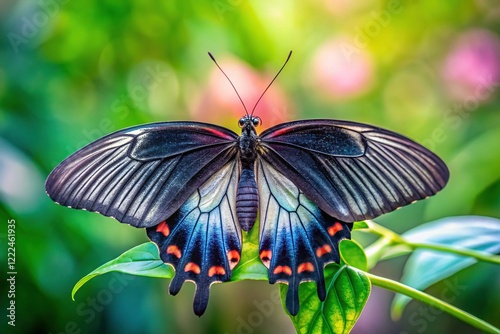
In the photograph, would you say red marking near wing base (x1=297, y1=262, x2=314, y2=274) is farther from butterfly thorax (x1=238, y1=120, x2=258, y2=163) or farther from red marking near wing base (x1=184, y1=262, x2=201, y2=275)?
butterfly thorax (x1=238, y1=120, x2=258, y2=163)

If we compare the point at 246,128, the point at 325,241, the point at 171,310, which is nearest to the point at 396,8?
the point at 171,310

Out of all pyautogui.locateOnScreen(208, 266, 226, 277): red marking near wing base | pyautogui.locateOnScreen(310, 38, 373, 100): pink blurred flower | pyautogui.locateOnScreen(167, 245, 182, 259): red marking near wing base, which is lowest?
pyautogui.locateOnScreen(208, 266, 226, 277): red marking near wing base

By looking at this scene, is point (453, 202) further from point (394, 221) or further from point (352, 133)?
point (352, 133)

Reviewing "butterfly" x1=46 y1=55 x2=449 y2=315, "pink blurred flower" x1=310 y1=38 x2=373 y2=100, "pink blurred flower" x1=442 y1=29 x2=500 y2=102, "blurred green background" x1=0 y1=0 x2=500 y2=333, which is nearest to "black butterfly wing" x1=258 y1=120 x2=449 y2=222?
"butterfly" x1=46 y1=55 x2=449 y2=315

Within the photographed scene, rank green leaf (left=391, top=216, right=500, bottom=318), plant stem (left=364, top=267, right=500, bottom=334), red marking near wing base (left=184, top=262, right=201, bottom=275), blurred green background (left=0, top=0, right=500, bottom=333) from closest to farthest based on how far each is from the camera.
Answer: plant stem (left=364, top=267, right=500, bottom=334) < red marking near wing base (left=184, top=262, right=201, bottom=275) < green leaf (left=391, top=216, right=500, bottom=318) < blurred green background (left=0, top=0, right=500, bottom=333)

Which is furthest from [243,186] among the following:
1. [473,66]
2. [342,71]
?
[473,66]
